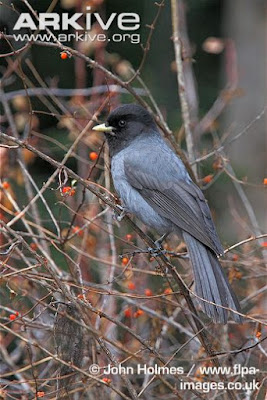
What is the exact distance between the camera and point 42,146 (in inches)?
233

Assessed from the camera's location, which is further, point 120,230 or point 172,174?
point 120,230

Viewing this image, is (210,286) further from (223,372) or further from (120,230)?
(120,230)

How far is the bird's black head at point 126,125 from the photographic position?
4496 millimetres

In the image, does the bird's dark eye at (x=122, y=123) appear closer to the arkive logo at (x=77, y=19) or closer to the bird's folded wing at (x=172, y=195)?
the bird's folded wing at (x=172, y=195)

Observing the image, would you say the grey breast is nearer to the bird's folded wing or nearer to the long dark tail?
the bird's folded wing

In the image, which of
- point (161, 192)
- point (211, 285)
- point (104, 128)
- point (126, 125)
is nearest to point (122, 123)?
point (126, 125)

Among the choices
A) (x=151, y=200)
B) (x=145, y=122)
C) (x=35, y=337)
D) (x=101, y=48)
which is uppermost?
(x=101, y=48)

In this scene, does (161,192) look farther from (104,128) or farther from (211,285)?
(211,285)

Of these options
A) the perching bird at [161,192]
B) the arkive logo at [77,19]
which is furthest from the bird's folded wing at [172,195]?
the arkive logo at [77,19]

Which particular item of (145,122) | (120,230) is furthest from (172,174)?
(120,230)

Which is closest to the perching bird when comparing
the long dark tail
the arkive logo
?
the long dark tail

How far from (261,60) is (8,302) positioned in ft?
13.4

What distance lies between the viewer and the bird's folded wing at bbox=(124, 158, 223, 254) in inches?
159

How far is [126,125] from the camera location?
4531mm
